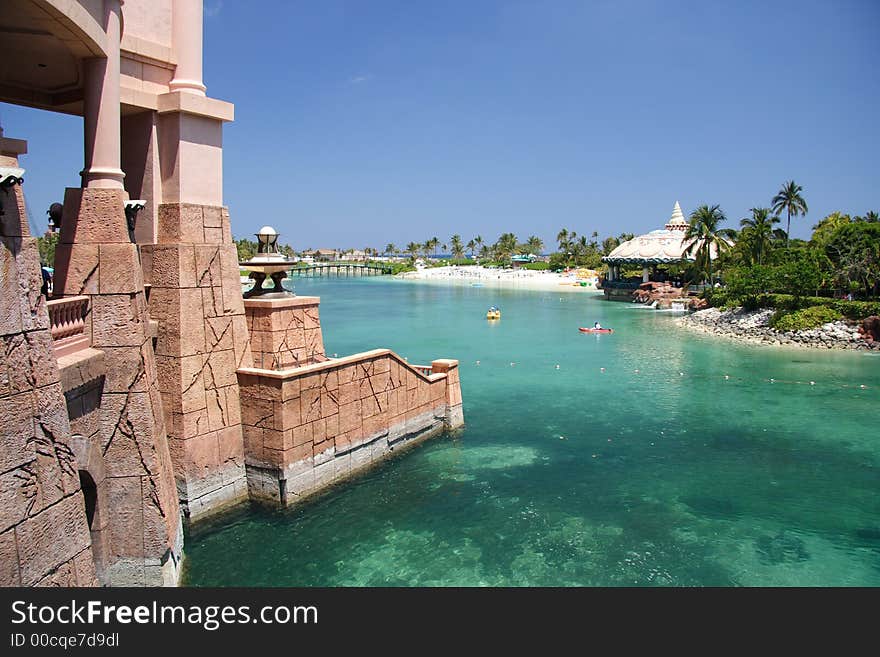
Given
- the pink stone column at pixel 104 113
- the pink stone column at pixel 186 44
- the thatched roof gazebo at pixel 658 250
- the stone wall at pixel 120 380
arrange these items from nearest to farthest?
the stone wall at pixel 120 380 < the pink stone column at pixel 104 113 < the pink stone column at pixel 186 44 < the thatched roof gazebo at pixel 658 250

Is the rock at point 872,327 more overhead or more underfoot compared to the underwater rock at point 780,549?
more overhead

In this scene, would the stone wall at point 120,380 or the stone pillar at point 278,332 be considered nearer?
the stone wall at point 120,380

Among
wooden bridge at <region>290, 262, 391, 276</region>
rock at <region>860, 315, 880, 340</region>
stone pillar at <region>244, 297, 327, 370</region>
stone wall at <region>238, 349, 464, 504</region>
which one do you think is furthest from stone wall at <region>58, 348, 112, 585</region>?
wooden bridge at <region>290, 262, 391, 276</region>

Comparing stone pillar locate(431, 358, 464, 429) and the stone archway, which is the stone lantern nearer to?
stone pillar locate(431, 358, 464, 429)

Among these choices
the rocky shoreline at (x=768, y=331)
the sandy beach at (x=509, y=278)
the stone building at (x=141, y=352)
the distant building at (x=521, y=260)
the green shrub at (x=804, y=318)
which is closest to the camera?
the stone building at (x=141, y=352)

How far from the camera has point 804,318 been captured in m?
44.1

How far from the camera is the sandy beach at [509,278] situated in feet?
365

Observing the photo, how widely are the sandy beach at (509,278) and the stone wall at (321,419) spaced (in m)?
88.0

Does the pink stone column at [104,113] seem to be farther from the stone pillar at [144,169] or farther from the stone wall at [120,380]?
the stone pillar at [144,169]

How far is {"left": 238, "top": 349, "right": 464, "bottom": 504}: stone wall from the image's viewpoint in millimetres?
13359

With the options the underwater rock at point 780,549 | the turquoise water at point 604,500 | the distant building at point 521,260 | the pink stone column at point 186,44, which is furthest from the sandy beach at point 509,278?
the pink stone column at point 186,44

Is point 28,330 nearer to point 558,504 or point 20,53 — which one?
point 20,53

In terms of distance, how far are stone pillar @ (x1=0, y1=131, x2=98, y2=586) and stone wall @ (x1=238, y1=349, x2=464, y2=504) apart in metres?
6.14

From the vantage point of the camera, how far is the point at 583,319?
61.3 m
